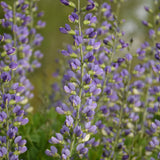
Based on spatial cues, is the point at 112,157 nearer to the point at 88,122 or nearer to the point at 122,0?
the point at 88,122

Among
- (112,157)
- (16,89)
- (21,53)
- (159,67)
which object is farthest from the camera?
(21,53)

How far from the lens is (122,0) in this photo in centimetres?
293

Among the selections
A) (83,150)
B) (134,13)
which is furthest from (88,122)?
(134,13)

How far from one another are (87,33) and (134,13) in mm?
10947

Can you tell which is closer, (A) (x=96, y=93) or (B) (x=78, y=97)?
(B) (x=78, y=97)

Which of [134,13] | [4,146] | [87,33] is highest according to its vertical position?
[87,33]

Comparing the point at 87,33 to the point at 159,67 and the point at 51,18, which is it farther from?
the point at 51,18

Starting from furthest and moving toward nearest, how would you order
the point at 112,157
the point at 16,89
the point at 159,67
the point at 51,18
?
the point at 51,18
the point at 112,157
the point at 159,67
the point at 16,89

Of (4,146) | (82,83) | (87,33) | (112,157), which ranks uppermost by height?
(87,33)

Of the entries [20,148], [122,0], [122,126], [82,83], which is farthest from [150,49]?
[20,148]

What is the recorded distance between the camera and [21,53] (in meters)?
2.65

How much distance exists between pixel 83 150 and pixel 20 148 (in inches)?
14.4

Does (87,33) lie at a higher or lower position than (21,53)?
higher

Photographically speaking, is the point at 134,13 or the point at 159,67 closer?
the point at 159,67
